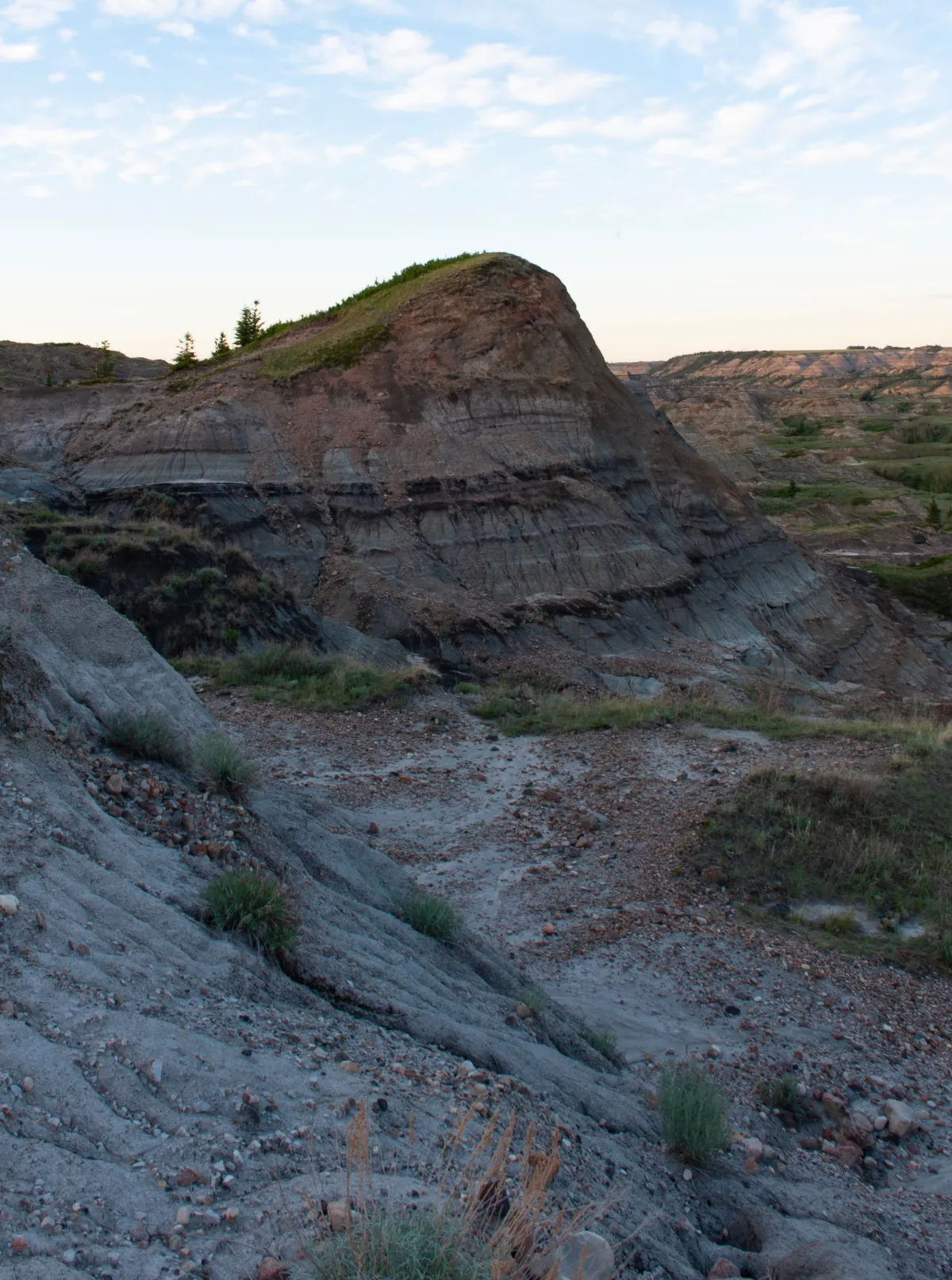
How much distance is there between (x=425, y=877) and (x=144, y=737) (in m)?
3.53

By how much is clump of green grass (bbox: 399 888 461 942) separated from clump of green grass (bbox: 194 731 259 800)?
1396mm

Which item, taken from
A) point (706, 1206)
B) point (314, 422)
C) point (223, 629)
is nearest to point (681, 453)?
point (314, 422)

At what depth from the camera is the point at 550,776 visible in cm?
1175

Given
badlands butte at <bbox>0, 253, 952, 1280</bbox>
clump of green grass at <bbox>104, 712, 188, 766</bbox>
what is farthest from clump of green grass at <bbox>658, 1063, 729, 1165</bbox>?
clump of green grass at <bbox>104, 712, 188, 766</bbox>

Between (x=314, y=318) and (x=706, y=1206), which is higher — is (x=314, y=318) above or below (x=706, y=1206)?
above

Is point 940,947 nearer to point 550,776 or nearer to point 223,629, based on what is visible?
point 550,776

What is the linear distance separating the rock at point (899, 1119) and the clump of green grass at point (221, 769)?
449 cm

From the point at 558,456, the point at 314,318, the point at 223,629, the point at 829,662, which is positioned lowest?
the point at 829,662

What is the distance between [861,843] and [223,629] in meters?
10.8

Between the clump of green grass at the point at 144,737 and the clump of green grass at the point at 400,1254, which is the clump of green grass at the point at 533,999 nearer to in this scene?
the clump of green grass at the point at 144,737

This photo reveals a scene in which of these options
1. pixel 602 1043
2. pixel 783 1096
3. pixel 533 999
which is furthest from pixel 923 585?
pixel 533 999

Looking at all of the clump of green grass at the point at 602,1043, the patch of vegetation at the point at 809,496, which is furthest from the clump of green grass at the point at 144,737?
the patch of vegetation at the point at 809,496

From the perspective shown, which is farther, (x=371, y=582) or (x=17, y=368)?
(x=17, y=368)

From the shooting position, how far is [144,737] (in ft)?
20.7
